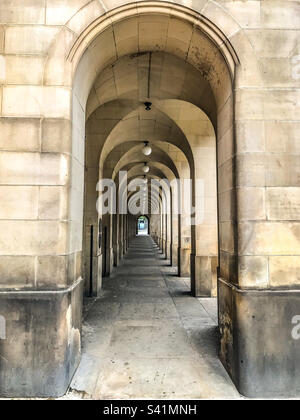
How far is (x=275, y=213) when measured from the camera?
3.69m

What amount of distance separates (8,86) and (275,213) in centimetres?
412

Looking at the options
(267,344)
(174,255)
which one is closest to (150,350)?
(267,344)

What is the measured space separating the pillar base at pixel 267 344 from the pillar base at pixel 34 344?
232cm

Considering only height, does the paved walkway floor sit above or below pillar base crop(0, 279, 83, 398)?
below

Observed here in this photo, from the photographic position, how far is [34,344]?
11.3 ft

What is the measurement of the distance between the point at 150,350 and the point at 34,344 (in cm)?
Result: 206

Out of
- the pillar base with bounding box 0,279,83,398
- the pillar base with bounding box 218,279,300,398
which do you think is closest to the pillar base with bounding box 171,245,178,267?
the pillar base with bounding box 218,279,300,398

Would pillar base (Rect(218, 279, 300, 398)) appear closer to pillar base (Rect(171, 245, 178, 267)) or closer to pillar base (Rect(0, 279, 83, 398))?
pillar base (Rect(0, 279, 83, 398))

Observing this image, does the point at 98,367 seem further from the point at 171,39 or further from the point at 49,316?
the point at 171,39

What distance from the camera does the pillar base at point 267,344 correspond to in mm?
3434

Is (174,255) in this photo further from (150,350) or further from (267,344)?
(267,344)

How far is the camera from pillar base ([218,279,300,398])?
3.43 m

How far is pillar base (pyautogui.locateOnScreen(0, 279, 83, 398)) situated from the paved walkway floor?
1.28ft

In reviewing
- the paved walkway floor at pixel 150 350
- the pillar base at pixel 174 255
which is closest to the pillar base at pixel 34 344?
the paved walkway floor at pixel 150 350
